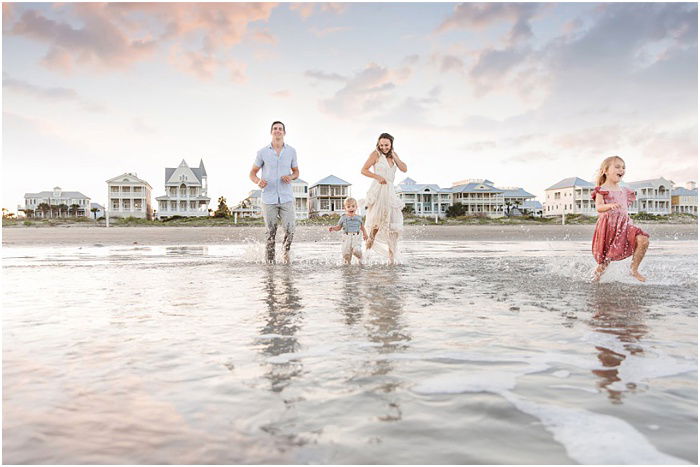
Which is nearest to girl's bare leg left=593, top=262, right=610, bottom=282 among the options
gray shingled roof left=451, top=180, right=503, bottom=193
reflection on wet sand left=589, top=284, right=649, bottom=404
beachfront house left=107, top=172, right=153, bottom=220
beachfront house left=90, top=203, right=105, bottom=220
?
reflection on wet sand left=589, top=284, right=649, bottom=404

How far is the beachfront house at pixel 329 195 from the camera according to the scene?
8975cm

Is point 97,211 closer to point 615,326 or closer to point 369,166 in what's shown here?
point 369,166

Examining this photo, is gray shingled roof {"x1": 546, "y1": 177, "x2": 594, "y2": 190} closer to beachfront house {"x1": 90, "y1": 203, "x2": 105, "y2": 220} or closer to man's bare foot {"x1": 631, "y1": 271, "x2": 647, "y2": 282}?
beachfront house {"x1": 90, "y1": 203, "x2": 105, "y2": 220}

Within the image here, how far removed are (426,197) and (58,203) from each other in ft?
268

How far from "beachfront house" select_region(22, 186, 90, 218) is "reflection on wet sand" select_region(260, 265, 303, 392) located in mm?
121035

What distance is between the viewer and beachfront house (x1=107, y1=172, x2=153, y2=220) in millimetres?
83812

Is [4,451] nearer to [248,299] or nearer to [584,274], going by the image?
[248,299]

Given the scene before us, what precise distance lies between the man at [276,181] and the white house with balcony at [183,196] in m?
75.4

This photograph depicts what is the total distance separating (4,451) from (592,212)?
11070cm

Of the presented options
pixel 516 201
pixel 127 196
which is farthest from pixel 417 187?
pixel 127 196

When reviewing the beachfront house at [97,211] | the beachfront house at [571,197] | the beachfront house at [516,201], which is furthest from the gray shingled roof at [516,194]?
the beachfront house at [97,211]

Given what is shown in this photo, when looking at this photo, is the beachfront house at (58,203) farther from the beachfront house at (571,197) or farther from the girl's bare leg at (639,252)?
the girl's bare leg at (639,252)

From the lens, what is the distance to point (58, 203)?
11712 cm

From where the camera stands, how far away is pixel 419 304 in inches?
189
